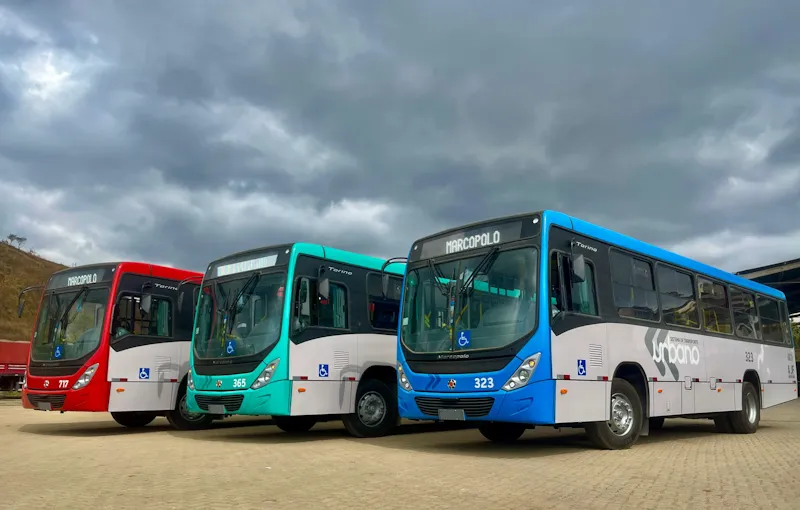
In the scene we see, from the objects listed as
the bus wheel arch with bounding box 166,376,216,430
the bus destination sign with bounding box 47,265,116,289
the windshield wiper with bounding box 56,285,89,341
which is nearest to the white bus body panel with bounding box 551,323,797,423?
the bus wheel arch with bounding box 166,376,216,430

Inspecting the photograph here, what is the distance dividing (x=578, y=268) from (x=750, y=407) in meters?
8.08

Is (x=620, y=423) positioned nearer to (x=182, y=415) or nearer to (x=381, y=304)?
(x=381, y=304)

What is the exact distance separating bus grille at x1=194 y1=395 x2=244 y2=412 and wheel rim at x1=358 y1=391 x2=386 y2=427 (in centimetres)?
221

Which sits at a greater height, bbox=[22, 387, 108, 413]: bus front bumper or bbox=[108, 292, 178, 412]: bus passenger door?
bbox=[108, 292, 178, 412]: bus passenger door

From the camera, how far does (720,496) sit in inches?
262

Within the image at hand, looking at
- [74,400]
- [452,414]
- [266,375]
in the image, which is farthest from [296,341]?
[74,400]

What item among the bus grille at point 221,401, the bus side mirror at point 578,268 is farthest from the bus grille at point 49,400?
the bus side mirror at point 578,268

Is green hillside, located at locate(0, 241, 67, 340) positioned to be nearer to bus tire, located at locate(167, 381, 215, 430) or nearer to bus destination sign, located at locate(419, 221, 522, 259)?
bus tire, located at locate(167, 381, 215, 430)

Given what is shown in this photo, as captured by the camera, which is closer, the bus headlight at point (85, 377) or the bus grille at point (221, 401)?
the bus grille at point (221, 401)

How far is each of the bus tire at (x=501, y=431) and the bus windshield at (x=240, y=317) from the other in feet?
12.7

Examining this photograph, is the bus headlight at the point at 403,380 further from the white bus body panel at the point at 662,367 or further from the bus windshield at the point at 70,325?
the bus windshield at the point at 70,325

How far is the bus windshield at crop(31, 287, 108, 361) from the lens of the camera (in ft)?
43.8

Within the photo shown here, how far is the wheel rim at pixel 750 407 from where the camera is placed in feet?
48.6

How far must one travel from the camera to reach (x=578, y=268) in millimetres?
9492
